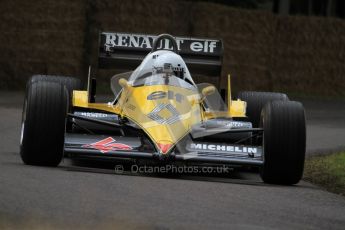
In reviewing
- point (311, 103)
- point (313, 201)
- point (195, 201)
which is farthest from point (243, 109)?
point (311, 103)

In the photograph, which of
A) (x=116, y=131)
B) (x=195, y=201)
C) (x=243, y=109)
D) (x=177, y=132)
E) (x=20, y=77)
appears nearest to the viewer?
(x=195, y=201)

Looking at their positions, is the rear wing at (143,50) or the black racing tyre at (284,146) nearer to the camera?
the black racing tyre at (284,146)

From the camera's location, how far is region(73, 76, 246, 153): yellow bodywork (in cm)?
1248

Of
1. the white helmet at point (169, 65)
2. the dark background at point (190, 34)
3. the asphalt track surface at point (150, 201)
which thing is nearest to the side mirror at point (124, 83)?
the white helmet at point (169, 65)

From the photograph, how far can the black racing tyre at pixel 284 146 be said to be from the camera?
12398mm

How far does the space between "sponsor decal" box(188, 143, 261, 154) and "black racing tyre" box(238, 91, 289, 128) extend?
9.09 feet

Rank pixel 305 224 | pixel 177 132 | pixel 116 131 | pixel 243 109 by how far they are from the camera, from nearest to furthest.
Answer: pixel 305 224, pixel 177 132, pixel 116 131, pixel 243 109

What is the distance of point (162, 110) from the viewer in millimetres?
12930

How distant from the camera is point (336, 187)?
517 inches

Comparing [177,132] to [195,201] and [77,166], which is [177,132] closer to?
[77,166]

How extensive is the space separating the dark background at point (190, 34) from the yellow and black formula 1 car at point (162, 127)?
14.4m

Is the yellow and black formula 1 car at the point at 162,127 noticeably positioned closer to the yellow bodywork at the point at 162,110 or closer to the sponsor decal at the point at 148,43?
the yellow bodywork at the point at 162,110

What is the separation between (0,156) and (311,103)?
1557 cm

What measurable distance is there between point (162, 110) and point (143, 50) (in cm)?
289
